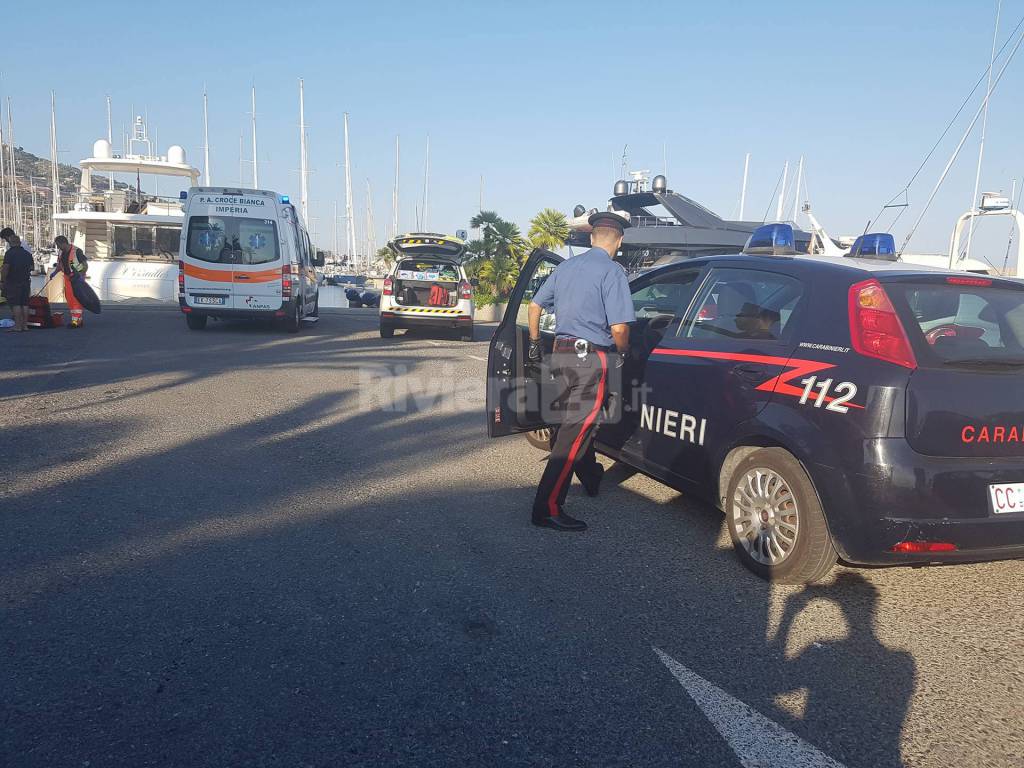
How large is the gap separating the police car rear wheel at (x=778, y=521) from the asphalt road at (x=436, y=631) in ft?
0.53

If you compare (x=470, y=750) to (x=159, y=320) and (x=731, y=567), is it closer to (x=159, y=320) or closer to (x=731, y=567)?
(x=731, y=567)

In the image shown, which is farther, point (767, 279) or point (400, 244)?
point (400, 244)

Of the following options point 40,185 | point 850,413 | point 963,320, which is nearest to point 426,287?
point 963,320

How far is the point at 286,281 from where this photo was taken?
15.5 m

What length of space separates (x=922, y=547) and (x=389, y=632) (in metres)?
2.44

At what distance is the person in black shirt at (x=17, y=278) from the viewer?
43.3 ft


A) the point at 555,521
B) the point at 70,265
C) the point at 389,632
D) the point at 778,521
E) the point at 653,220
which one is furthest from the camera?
the point at 653,220

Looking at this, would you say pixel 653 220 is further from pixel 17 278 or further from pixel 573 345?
pixel 573 345

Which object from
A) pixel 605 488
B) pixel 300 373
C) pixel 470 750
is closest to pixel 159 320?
pixel 300 373

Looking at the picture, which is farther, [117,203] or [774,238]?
[117,203]

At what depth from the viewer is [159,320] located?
1822 cm

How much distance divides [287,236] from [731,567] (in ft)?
43.7

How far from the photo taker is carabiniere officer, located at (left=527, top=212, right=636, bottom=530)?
484 cm

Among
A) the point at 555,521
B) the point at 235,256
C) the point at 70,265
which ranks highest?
the point at 235,256
